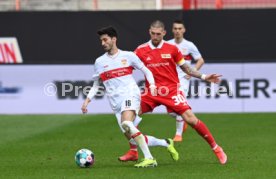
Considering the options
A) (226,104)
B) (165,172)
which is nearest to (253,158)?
(165,172)

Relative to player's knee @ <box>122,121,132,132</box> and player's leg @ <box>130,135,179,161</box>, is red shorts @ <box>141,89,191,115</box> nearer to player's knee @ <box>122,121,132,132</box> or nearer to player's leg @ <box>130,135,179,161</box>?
player's leg @ <box>130,135,179,161</box>

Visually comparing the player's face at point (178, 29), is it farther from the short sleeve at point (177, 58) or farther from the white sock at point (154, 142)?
the white sock at point (154, 142)

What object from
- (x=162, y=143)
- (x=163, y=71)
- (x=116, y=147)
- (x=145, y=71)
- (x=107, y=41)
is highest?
(x=107, y=41)

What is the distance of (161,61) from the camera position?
1301cm

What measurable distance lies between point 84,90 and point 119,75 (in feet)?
33.9

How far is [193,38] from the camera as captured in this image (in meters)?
22.9

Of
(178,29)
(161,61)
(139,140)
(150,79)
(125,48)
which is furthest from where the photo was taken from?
(125,48)

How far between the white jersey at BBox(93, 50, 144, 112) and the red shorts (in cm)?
58

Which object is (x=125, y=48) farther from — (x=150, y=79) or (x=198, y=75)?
(x=150, y=79)

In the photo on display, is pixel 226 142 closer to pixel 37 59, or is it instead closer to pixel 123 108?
pixel 123 108

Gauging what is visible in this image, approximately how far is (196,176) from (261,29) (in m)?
12.8

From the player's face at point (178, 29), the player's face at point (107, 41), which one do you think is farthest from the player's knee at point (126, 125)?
the player's face at point (178, 29)

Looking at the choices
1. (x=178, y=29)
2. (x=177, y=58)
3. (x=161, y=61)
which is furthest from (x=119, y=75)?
(x=178, y=29)

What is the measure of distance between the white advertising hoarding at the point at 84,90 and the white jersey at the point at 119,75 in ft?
32.4
